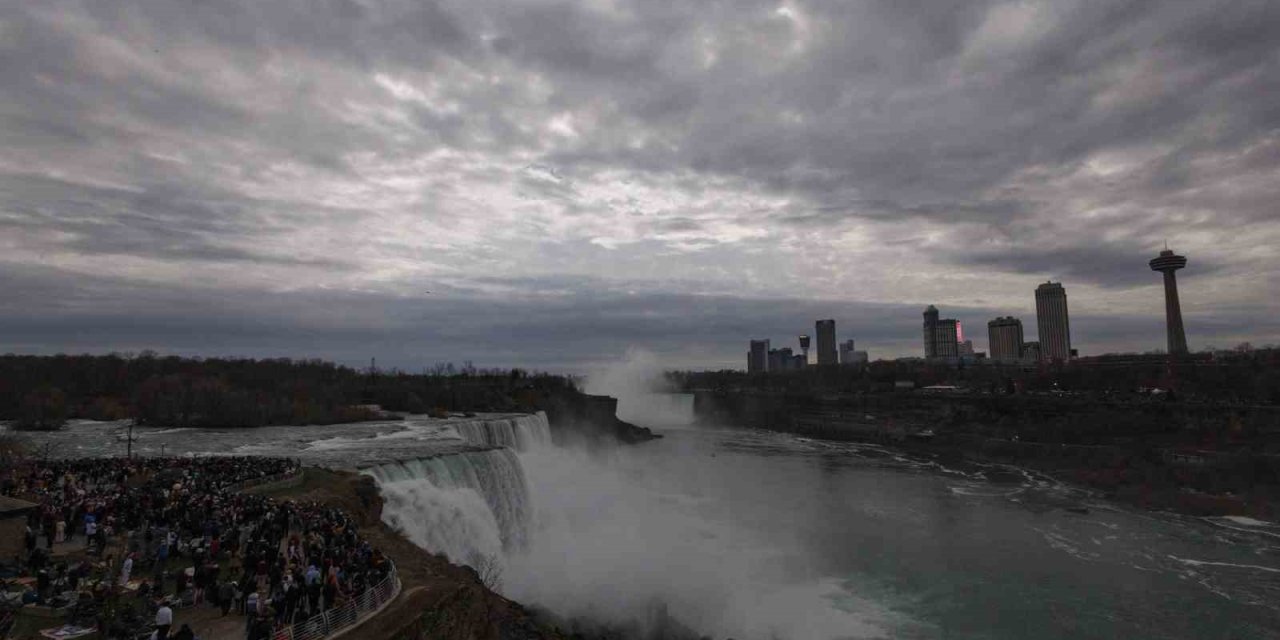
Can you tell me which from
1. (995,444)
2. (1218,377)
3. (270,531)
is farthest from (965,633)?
(1218,377)

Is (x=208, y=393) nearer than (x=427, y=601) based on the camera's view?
No

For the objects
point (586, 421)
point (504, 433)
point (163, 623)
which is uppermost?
point (163, 623)

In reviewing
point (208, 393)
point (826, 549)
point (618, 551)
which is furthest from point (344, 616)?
point (208, 393)

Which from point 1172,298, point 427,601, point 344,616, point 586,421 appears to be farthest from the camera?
point 1172,298

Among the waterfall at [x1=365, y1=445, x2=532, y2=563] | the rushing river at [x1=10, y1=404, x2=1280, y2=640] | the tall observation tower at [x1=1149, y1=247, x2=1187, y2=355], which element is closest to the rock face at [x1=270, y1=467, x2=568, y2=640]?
the waterfall at [x1=365, y1=445, x2=532, y2=563]

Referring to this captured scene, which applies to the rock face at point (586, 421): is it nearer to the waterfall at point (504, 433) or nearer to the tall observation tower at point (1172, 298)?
the waterfall at point (504, 433)

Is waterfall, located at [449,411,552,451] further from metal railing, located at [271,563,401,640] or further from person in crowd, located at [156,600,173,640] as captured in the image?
person in crowd, located at [156,600,173,640]

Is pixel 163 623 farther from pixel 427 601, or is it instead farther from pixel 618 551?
pixel 618 551
